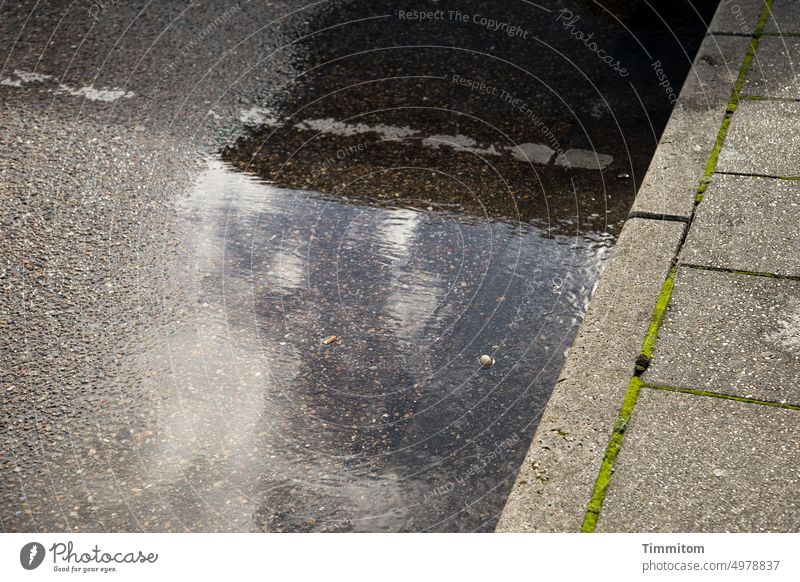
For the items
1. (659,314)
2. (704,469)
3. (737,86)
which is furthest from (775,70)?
(704,469)

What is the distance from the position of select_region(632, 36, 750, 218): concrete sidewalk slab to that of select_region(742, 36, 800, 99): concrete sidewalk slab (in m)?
0.10

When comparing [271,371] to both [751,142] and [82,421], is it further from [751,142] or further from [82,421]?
[751,142]

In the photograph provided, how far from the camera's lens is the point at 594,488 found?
2.88m

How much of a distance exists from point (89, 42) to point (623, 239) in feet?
13.0

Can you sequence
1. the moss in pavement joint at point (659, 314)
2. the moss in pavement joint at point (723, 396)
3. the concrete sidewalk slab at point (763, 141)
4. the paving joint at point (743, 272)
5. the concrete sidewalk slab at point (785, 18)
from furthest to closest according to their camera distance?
the concrete sidewalk slab at point (785, 18), the concrete sidewalk slab at point (763, 141), the paving joint at point (743, 272), the moss in pavement joint at point (659, 314), the moss in pavement joint at point (723, 396)

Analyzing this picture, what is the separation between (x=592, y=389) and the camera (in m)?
3.25

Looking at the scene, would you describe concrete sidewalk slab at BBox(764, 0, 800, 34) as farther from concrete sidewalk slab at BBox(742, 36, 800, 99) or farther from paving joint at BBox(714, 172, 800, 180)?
paving joint at BBox(714, 172, 800, 180)

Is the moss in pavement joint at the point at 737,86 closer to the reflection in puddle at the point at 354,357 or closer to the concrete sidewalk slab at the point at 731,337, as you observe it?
the reflection in puddle at the point at 354,357

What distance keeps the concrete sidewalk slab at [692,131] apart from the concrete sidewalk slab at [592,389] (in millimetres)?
226

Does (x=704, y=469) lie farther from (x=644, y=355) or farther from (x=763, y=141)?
(x=763, y=141)

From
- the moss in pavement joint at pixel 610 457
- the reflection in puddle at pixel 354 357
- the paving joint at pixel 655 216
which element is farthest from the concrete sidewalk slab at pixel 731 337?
the reflection in puddle at pixel 354 357
